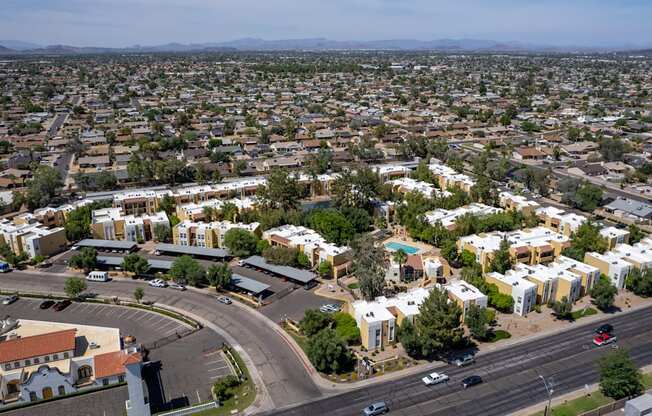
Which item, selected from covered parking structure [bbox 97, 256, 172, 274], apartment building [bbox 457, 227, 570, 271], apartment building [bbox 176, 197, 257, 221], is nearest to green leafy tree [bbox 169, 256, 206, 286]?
covered parking structure [bbox 97, 256, 172, 274]

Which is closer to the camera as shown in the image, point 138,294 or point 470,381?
point 470,381

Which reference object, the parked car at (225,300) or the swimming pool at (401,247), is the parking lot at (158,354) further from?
the swimming pool at (401,247)

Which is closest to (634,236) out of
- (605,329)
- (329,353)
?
(605,329)

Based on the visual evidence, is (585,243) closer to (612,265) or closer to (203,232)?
(612,265)

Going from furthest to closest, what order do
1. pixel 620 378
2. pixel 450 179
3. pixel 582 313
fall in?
pixel 450 179 → pixel 582 313 → pixel 620 378

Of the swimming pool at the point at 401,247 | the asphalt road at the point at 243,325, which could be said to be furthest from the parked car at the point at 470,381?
the swimming pool at the point at 401,247

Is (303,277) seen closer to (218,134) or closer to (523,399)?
(523,399)

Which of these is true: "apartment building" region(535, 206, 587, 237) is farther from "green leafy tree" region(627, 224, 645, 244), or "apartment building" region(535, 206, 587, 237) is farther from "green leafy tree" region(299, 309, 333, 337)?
"green leafy tree" region(299, 309, 333, 337)
